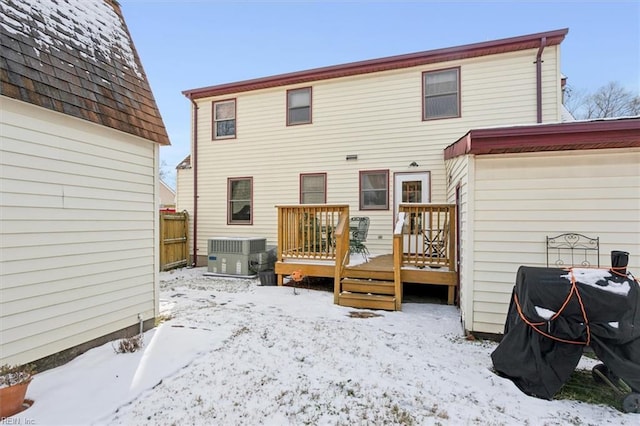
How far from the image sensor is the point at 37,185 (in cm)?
300

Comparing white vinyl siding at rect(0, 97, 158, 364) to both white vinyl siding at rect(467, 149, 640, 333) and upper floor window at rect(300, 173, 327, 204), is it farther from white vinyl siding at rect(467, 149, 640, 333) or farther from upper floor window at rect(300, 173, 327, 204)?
upper floor window at rect(300, 173, 327, 204)

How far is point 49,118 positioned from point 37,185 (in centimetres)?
66

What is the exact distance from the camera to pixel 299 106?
28.8 feet

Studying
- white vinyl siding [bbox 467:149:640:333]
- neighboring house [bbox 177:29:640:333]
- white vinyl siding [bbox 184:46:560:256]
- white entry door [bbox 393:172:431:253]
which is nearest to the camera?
white vinyl siding [bbox 467:149:640:333]

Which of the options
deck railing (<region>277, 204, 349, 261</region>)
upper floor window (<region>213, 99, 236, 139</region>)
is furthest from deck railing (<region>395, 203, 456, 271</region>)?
upper floor window (<region>213, 99, 236, 139</region>)

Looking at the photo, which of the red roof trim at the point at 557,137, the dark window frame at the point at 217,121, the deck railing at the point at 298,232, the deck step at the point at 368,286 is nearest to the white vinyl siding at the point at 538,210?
the red roof trim at the point at 557,137

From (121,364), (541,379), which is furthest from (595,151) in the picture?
(121,364)

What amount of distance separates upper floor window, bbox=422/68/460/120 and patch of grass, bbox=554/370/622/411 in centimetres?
584

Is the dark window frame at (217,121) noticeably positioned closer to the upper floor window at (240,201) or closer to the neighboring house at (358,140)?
the neighboring house at (358,140)

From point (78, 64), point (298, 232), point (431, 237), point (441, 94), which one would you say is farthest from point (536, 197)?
point (78, 64)

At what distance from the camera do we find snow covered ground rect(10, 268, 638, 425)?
7.95 feet

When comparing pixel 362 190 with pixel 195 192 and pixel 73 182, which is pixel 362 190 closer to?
pixel 195 192

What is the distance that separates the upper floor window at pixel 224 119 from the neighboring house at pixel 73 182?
4.84 m

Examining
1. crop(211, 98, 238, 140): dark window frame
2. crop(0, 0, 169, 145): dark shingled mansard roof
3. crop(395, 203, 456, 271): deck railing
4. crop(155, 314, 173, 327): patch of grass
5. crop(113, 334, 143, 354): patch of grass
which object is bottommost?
crop(155, 314, 173, 327): patch of grass
